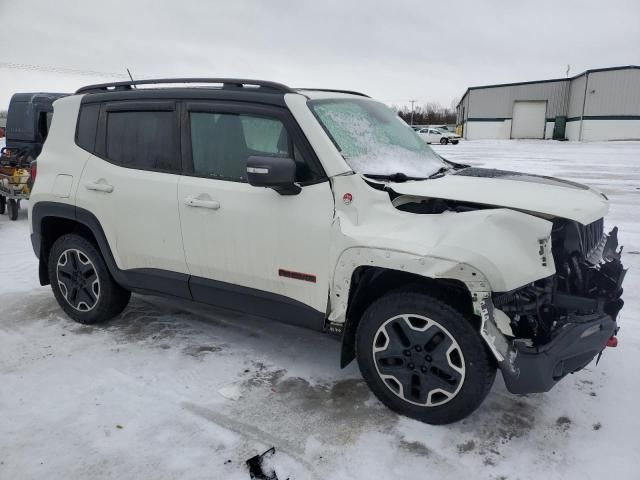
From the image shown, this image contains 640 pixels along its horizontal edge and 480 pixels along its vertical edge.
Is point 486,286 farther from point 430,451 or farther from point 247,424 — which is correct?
point 247,424

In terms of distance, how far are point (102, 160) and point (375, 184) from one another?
231 centimetres

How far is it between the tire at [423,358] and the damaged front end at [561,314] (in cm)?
19

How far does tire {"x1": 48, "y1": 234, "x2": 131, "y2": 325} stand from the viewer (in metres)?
4.19

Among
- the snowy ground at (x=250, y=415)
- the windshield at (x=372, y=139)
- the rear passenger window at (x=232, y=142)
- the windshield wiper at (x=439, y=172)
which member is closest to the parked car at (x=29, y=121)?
the snowy ground at (x=250, y=415)

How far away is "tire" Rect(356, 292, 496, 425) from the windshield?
0.87 metres

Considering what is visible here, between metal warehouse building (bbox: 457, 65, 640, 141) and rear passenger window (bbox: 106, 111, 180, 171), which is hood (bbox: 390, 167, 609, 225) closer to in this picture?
rear passenger window (bbox: 106, 111, 180, 171)

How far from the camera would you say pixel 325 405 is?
3.19 m

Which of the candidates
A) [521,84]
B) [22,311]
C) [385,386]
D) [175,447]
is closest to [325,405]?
[385,386]

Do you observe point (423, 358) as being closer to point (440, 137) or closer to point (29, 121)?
point (29, 121)

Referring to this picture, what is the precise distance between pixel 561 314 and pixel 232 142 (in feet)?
7.67

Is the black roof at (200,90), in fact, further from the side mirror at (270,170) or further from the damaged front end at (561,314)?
the damaged front end at (561,314)

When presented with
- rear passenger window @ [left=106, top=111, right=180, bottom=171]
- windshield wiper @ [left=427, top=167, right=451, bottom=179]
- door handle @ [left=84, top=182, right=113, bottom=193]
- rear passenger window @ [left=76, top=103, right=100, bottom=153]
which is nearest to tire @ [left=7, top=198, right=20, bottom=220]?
rear passenger window @ [left=76, top=103, right=100, bottom=153]

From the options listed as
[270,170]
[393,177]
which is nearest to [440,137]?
[393,177]

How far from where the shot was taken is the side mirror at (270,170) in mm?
2854
